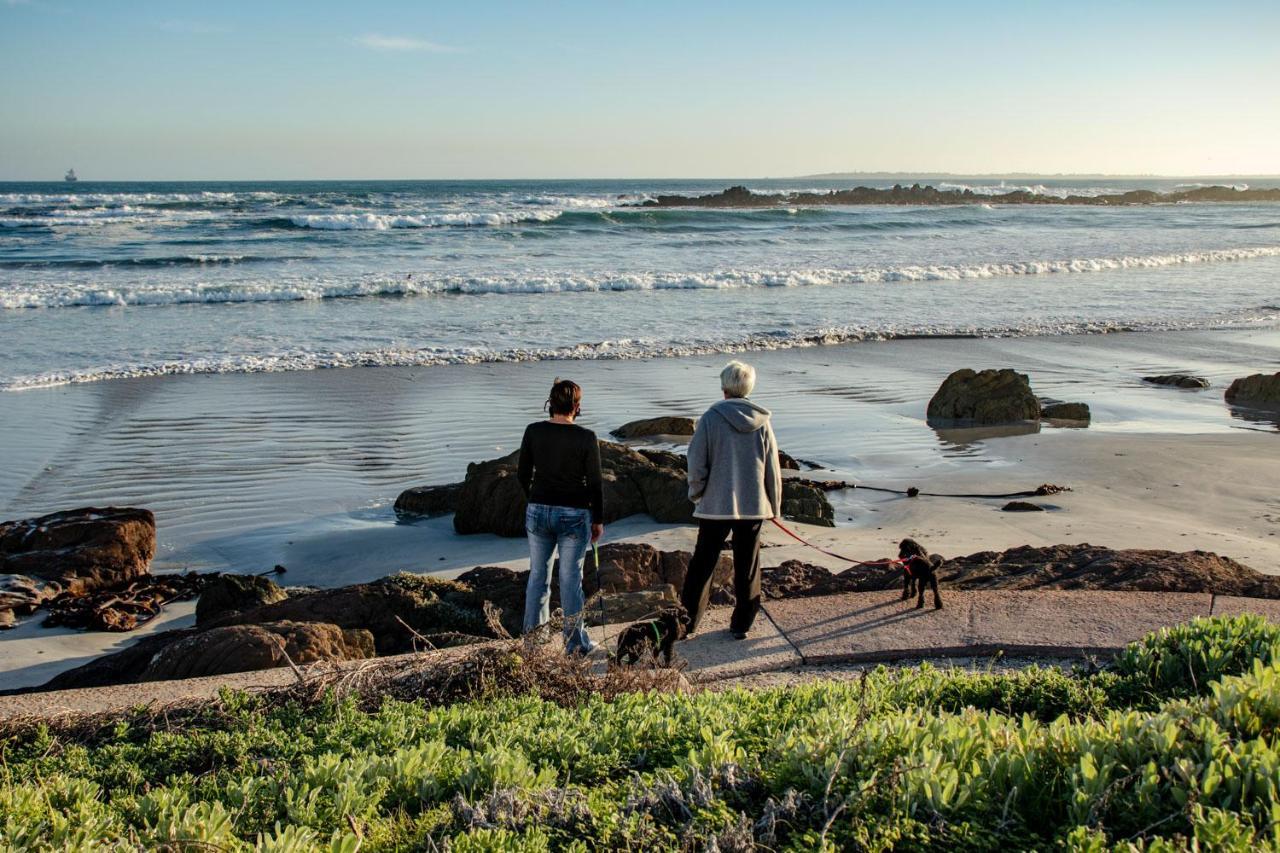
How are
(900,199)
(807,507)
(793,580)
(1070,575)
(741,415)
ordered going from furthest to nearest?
(900,199) → (807,507) → (793,580) → (1070,575) → (741,415)

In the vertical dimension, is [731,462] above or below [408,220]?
below

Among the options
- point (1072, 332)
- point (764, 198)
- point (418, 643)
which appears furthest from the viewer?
point (764, 198)

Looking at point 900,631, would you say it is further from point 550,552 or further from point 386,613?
point 386,613

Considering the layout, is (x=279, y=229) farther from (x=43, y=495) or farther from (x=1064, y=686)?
(x=1064, y=686)

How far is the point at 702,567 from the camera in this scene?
18.6 ft

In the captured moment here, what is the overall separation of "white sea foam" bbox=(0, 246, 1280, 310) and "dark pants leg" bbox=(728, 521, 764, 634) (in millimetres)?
20140

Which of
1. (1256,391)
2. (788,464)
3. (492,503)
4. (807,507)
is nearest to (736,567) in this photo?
(807,507)

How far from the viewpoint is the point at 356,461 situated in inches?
422

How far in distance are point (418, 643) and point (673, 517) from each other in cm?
305

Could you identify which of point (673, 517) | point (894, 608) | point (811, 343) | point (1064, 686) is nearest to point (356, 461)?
point (673, 517)

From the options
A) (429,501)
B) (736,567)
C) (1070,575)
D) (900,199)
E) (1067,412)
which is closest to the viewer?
(736,567)

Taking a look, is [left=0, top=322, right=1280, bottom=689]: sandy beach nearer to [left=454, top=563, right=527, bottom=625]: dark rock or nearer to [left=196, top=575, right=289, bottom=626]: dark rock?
[left=196, top=575, right=289, bottom=626]: dark rock

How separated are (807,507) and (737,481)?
9.92ft

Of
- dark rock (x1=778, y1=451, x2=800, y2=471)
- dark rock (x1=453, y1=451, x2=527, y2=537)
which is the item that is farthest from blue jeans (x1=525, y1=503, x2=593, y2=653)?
dark rock (x1=778, y1=451, x2=800, y2=471)
